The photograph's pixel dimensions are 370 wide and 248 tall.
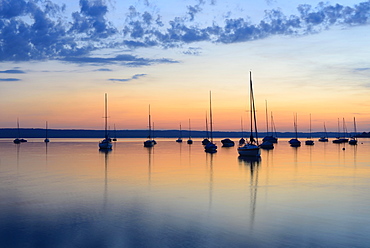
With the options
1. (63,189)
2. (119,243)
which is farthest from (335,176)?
(119,243)

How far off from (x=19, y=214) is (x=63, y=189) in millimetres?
8053

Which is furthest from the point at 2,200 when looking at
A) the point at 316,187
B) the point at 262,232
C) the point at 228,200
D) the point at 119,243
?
the point at 316,187

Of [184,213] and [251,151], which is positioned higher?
[251,151]

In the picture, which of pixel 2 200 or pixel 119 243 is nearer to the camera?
pixel 119 243

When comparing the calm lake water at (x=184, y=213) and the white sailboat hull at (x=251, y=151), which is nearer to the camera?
the calm lake water at (x=184, y=213)

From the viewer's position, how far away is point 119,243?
1284cm

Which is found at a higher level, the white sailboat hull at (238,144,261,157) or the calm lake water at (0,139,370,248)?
the white sailboat hull at (238,144,261,157)

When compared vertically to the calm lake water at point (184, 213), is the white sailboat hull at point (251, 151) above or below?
above

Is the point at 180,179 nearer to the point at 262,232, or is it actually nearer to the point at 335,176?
the point at 335,176

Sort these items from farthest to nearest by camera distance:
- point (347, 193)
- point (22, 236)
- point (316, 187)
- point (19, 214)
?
point (316, 187), point (347, 193), point (19, 214), point (22, 236)

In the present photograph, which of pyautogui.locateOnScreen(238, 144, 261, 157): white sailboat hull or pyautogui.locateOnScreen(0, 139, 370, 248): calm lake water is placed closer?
pyautogui.locateOnScreen(0, 139, 370, 248): calm lake water

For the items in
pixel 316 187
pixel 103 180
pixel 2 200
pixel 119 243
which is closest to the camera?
pixel 119 243

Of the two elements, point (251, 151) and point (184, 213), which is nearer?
point (184, 213)

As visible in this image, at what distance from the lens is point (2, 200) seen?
21297 mm
